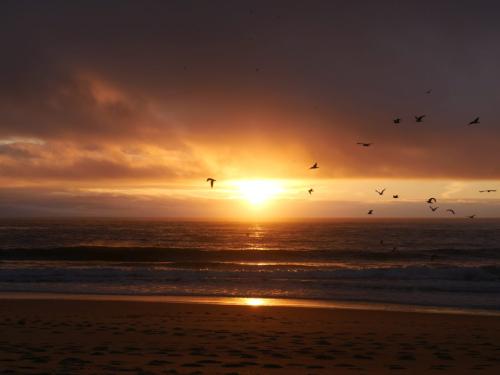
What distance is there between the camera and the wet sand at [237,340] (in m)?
9.27

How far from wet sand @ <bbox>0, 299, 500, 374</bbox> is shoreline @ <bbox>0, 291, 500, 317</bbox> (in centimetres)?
89

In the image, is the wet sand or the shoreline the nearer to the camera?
the wet sand

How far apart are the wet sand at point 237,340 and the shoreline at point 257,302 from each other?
89 cm

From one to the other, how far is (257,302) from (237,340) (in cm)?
705

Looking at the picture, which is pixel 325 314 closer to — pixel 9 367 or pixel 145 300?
pixel 145 300

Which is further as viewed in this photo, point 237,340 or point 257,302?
point 257,302

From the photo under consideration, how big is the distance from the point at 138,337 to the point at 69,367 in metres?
3.17

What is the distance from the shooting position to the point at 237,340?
11.7m

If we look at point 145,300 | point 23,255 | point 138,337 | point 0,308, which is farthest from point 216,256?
point 138,337

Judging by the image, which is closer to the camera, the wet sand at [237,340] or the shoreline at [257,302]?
the wet sand at [237,340]

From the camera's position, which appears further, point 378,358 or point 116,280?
point 116,280

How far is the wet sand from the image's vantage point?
9266 mm

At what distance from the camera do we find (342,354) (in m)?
10.4

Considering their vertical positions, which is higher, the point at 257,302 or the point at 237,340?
the point at 257,302
